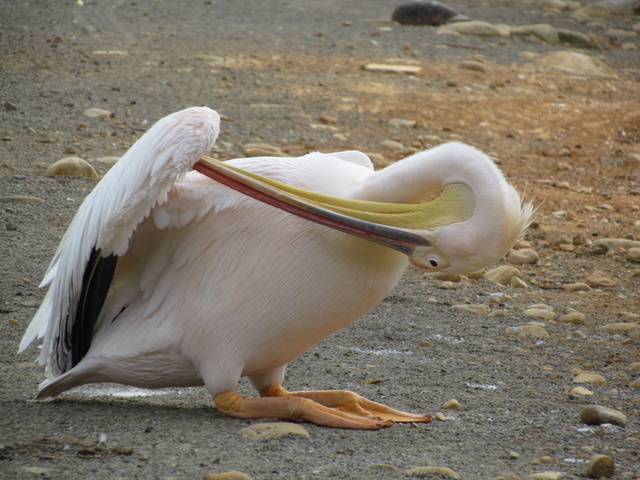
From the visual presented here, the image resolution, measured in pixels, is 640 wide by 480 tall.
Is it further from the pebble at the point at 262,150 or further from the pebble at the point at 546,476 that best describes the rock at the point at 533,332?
the pebble at the point at 262,150

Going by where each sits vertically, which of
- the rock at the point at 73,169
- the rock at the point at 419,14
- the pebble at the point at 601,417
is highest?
the rock at the point at 419,14

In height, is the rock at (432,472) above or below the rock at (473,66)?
above

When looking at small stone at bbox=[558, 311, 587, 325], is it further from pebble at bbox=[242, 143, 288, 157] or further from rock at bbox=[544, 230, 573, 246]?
pebble at bbox=[242, 143, 288, 157]

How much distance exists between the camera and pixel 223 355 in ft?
9.74

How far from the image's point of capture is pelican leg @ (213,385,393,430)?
2979 millimetres

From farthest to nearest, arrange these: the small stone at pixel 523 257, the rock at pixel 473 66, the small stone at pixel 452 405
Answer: the rock at pixel 473 66, the small stone at pixel 523 257, the small stone at pixel 452 405

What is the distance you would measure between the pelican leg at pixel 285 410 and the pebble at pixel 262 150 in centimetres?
359

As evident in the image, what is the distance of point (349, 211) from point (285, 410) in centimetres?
68

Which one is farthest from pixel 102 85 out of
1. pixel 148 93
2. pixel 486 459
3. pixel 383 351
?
pixel 486 459

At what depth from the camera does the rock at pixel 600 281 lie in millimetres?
5055

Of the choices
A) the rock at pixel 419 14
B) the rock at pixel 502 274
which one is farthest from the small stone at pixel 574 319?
the rock at pixel 419 14

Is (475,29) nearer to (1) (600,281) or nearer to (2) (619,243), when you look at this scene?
(2) (619,243)

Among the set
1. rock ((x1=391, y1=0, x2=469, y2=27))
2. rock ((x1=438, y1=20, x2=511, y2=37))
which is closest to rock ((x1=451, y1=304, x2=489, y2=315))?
rock ((x1=438, y1=20, x2=511, y2=37))

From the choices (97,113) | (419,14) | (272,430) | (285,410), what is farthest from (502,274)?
(419,14)
